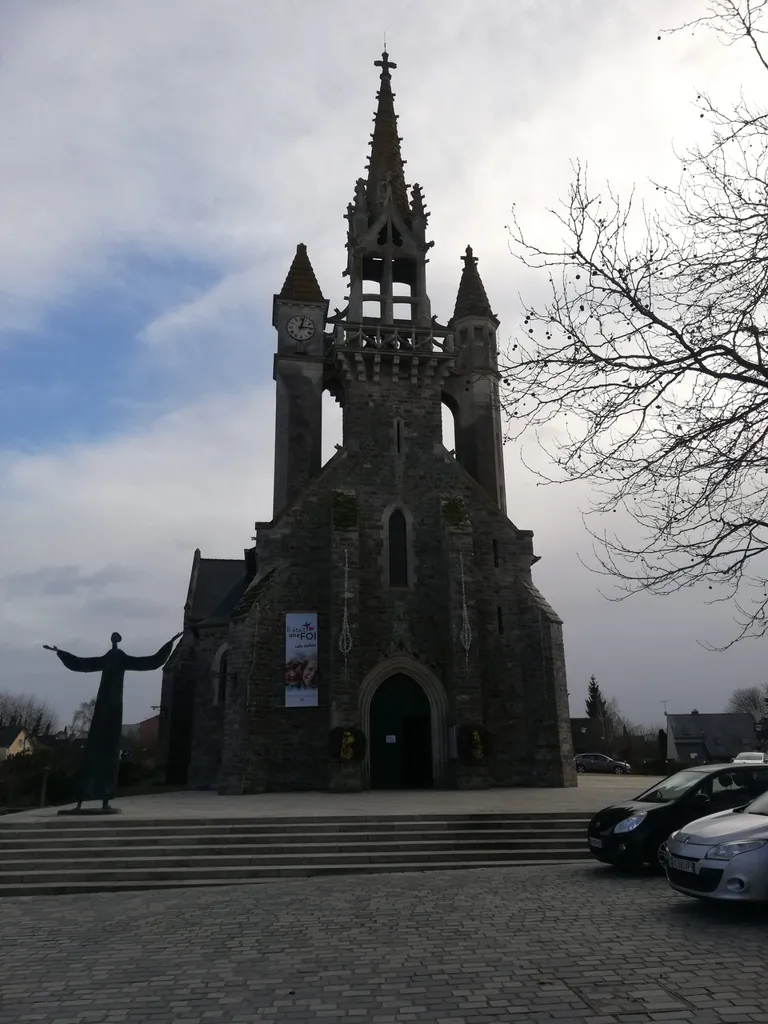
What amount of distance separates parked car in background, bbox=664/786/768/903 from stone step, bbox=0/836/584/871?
518 centimetres

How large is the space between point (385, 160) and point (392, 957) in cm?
3338

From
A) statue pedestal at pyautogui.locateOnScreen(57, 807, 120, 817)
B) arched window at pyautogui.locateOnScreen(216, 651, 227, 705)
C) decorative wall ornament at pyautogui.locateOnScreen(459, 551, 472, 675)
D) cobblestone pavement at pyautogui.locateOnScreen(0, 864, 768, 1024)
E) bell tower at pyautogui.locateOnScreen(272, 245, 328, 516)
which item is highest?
bell tower at pyautogui.locateOnScreen(272, 245, 328, 516)

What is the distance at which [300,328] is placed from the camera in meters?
28.8

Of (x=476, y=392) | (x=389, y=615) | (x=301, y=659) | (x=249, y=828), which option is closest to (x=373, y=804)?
(x=249, y=828)

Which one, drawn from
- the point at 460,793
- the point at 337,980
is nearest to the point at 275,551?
the point at 460,793

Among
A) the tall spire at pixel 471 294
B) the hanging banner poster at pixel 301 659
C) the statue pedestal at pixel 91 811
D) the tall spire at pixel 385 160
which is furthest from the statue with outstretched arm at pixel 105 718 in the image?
the tall spire at pixel 385 160

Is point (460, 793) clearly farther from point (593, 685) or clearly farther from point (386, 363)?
point (593, 685)

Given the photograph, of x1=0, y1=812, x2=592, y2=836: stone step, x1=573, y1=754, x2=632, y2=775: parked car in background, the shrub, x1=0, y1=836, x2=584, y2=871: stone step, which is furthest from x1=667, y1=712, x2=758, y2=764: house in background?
x1=0, y1=836, x2=584, y2=871: stone step

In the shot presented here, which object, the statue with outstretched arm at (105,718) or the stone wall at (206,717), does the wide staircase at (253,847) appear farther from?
the stone wall at (206,717)

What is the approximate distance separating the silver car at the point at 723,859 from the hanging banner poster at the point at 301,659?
49.6 ft

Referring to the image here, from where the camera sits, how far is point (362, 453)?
85.8 feet

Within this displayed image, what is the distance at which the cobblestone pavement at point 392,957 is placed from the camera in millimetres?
5852

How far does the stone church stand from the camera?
22.6 m

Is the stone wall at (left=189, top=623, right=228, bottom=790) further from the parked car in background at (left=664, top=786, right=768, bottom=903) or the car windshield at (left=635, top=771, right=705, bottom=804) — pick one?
the parked car in background at (left=664, top=786, right=768, bottom=903)
